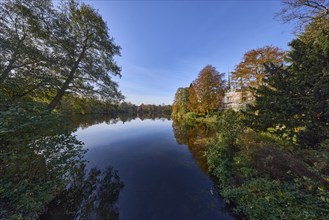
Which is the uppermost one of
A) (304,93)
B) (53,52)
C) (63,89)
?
(53,52)

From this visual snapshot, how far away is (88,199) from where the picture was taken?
4387 millimetres

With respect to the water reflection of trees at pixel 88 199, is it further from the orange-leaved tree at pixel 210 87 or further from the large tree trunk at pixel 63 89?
the orange-leaved tree at pixel 210 87

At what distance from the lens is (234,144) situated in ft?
24.1

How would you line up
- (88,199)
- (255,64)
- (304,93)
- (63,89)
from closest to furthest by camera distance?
(88,199) → (63,89) → (304,93) → (255,64)

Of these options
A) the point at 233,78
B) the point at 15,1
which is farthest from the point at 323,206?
the point at 233,78

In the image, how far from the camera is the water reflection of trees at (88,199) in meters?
3.78

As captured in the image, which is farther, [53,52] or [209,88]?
[209,88]

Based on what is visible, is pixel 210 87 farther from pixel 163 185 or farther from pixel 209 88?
pixel 163 185

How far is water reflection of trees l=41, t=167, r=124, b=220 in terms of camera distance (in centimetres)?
378

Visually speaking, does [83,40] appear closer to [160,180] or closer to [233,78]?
[160,180]

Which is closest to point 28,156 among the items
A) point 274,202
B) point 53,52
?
point 53,52

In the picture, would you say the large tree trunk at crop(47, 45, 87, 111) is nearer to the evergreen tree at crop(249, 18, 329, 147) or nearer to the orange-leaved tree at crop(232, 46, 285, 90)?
the evergreen tree at crop(249, 18, 329, 147)

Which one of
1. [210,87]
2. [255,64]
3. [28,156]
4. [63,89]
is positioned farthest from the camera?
[210,87]

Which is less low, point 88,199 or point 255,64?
point 255,64
